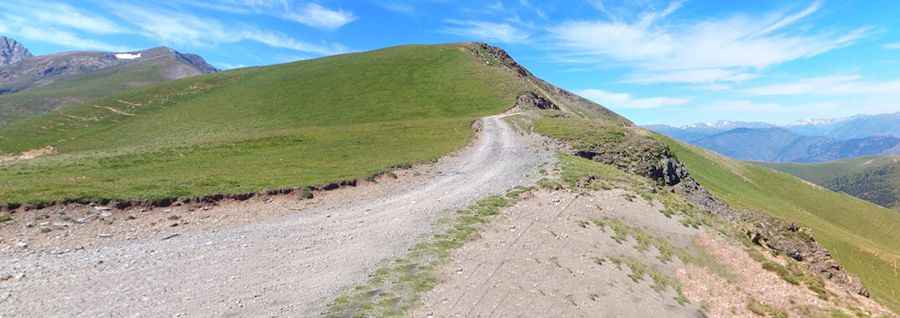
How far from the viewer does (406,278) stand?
520 inches

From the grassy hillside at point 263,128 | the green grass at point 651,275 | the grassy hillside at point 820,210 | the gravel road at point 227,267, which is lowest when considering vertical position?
the grassy hillside at point 820,210

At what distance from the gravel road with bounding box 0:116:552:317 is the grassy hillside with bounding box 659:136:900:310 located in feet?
162

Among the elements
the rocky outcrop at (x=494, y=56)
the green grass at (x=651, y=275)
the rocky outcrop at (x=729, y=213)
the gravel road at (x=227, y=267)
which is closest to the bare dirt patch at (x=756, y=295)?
the green grass at (x=651, y=275)

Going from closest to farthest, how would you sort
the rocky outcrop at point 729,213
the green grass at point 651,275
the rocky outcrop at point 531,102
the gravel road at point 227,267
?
the gravel road at point 227,267 < the green grass at point 651,275 < the rocky outcrop at point 729,213 < the rocky outcrop at point 531,102

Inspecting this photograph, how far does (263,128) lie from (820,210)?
10497 cm

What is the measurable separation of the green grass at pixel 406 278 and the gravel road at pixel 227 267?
20.1 inches

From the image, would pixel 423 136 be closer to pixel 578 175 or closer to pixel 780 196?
pixel 578 175

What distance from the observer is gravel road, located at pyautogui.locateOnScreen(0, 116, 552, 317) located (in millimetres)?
10969

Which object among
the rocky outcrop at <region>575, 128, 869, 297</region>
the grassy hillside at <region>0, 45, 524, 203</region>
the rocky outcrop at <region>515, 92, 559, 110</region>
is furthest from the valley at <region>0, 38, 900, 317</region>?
the rocky outcrop at <region>515, 92, 559, 110</region>

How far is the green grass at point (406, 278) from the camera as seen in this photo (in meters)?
11.2

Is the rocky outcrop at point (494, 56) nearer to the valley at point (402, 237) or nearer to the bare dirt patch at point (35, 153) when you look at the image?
the valley at point (402, 237)

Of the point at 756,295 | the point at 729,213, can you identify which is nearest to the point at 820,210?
the point at 729,213

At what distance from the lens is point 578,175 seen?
2919 centimetres

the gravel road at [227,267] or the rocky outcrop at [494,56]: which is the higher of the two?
the rocky outcrop at [494,56]
